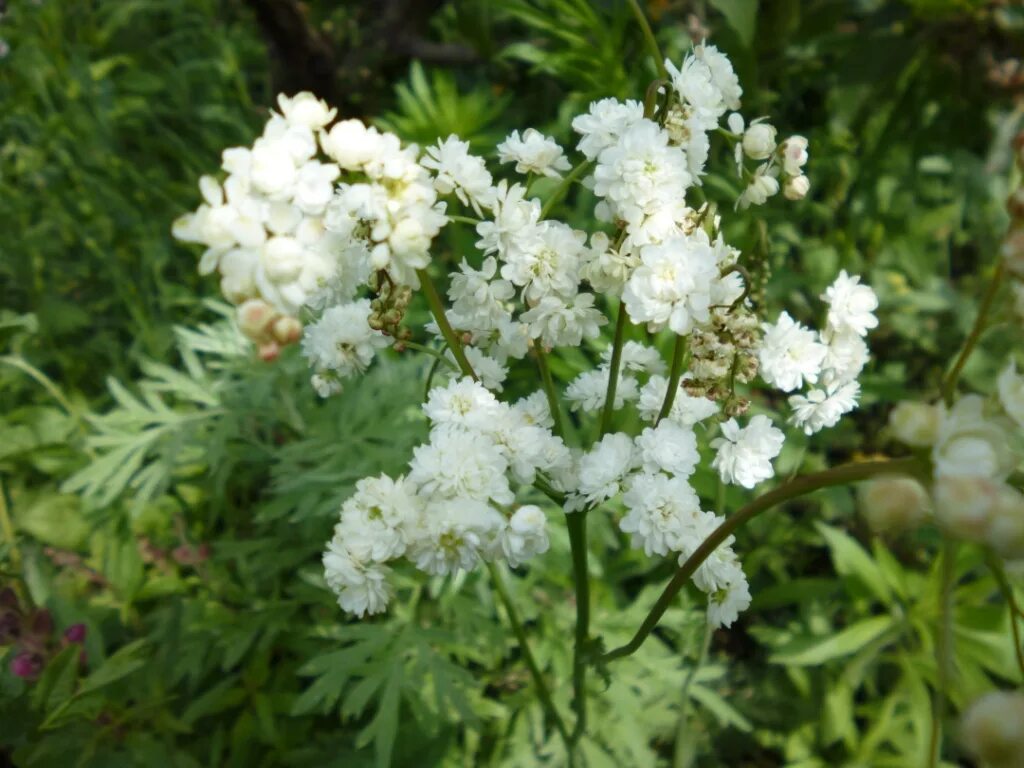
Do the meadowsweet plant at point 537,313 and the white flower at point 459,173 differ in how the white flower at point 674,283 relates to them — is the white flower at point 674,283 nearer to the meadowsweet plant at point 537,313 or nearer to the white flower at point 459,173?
the meadowsweet plant at point 537,313

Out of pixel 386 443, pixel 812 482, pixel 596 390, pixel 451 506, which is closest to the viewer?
pixel 812 482

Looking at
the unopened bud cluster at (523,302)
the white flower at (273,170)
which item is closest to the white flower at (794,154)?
the unopened bud cluster at (523,302)

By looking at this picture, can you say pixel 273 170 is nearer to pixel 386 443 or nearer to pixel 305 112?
pixel 305 112

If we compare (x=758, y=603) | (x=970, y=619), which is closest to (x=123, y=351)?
(x=758, y=603)

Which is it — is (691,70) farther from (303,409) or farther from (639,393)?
(303,409)

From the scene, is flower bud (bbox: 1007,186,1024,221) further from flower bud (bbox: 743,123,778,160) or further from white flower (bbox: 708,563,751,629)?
white flower (bbox: 708,563,751,629)

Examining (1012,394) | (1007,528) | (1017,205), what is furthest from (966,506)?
(1017,205)
